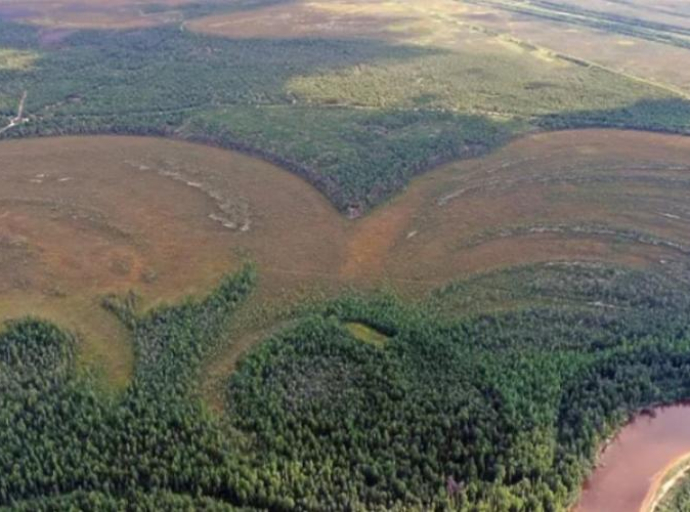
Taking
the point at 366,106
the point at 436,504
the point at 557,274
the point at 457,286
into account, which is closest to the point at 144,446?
the point at 436,504

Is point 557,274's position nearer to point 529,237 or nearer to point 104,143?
point 529,237

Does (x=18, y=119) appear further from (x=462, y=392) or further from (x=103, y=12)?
(x=462, y=392)

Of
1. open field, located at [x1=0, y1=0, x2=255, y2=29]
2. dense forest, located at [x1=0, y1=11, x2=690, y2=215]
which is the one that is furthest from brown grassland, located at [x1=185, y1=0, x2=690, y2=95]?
open field, located at [x1=0, y1=0, x2=255, y2=29]

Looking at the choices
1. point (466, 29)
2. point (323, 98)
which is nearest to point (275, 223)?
point (323, 98)

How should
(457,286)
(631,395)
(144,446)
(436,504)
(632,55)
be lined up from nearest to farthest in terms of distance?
1. (436,504)
2. (144,446)
3. (631,395)
4. (457,286)
5. (632,55)

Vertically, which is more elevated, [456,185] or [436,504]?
[456,185]

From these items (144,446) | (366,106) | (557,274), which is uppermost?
(366,106)

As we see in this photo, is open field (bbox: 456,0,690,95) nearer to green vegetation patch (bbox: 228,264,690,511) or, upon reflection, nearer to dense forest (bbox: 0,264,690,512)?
green vegetation patch (bbox: 228,264,690,511)
